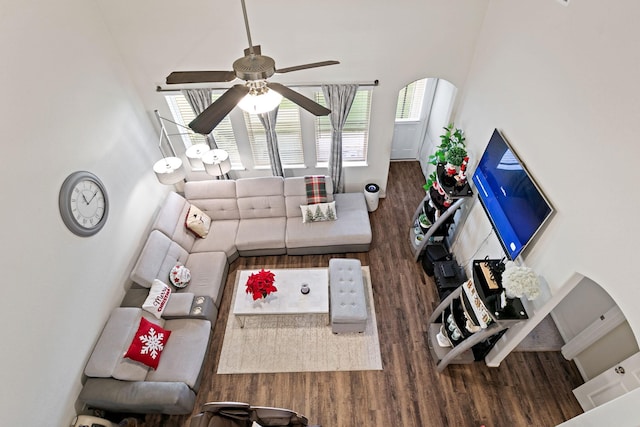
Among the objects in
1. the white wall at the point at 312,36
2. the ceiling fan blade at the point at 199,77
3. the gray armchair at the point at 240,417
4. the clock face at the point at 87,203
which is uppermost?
the white wall at the point at 312,36

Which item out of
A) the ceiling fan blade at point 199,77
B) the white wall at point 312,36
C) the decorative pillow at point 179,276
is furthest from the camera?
the decorative pillow at point 179,276

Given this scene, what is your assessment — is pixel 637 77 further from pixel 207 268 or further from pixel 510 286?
pixel 207 268

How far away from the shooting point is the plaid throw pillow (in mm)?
5453

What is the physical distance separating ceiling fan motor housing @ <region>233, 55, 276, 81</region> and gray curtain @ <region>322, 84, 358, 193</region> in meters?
3.01

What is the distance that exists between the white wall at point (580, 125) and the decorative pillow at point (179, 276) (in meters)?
4.15

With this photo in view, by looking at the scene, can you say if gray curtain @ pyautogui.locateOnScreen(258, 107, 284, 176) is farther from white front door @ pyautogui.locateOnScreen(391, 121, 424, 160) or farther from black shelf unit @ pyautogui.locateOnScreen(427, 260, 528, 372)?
black shelf unit @ pyautogui.locateOnScreen(427, 260, 528, 372)

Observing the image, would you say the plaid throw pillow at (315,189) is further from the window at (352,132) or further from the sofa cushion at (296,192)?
the window at (352,132)

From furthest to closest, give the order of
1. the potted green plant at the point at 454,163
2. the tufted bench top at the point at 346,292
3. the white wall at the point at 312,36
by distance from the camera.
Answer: the potted green plant at the point at 454,163
the tufted bench top at the point at 346,292
the white wall at the point at 312,36

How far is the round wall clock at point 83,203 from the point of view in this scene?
141 inches

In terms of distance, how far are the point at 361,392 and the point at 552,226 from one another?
8.99 feet

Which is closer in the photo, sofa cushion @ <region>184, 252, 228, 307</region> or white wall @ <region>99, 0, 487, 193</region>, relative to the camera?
white wall @ <region>99, 0, 487, 193</region>

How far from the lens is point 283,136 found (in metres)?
5.68

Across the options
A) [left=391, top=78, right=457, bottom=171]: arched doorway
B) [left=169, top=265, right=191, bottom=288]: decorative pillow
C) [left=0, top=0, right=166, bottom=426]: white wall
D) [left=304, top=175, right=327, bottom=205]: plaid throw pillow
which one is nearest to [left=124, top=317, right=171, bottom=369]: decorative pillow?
[left=0, top=0, right=166, bottom=426]: white wall

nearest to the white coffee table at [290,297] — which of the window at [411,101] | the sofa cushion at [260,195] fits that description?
the sofa cushion at [260,195]
